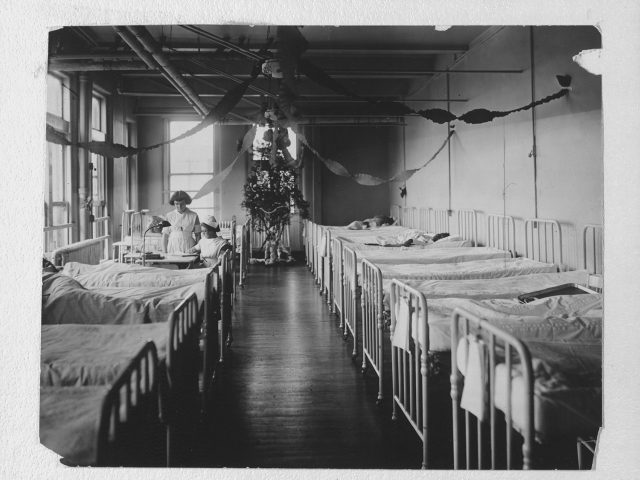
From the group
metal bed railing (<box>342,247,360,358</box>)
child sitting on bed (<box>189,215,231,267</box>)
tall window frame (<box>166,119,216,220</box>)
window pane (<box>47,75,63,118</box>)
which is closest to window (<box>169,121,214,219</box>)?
tall window frame (<box>166,119,216,220</box>)

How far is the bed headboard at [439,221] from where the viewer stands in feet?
26.1

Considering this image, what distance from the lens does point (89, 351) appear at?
230 cm

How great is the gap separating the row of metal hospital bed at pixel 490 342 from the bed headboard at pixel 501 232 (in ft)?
0.04

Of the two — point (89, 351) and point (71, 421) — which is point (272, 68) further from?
point (71, 421)

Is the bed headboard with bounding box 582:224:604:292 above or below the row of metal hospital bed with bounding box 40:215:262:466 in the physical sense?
above

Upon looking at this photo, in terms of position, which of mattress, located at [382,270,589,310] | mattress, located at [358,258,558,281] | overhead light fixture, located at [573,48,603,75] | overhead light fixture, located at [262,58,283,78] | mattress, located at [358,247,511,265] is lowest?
mattress, located at [382,270,589,310]

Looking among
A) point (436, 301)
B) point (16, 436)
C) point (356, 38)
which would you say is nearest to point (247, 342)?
point (436, 301)

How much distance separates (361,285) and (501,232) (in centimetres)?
245

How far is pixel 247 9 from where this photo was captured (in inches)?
81.2

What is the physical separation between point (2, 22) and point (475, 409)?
2255 mm

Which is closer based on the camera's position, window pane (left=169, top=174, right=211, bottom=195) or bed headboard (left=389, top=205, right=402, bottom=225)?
bed headboard (left=389, top=205, right=402, bottom=225)

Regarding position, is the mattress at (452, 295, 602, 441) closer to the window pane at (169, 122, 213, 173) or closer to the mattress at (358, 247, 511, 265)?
the mattress at (358, 247, 511, 265)

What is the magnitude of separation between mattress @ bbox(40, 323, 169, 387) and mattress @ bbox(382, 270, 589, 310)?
1780mm

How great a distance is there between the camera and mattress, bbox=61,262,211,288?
416 cm
